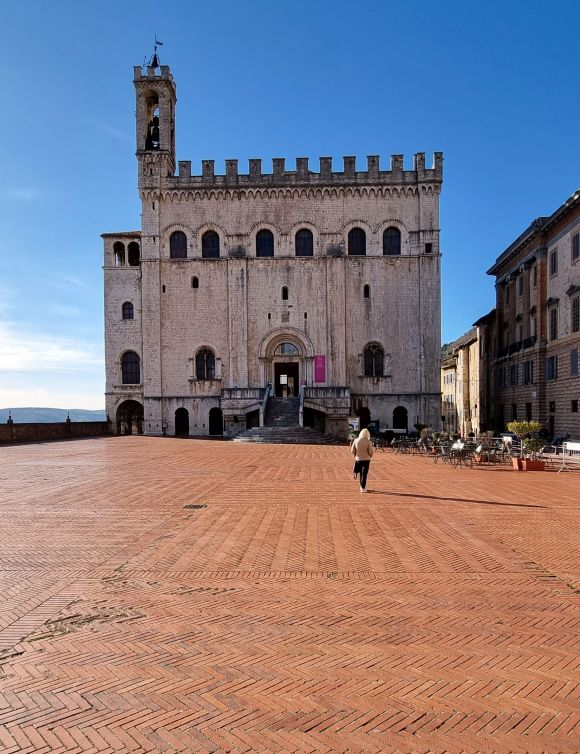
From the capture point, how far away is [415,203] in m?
37.9

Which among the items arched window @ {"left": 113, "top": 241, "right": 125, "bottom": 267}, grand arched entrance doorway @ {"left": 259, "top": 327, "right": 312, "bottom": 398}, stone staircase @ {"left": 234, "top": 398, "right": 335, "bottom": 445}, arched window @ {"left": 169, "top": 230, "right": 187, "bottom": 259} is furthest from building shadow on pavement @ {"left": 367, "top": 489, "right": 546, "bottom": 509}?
arched window @ {"left": 113, "top": 241, "right": 125, "bottom": 267}

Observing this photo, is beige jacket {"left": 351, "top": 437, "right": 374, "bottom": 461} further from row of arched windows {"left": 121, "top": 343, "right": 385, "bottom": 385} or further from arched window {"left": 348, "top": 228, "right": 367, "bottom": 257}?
arched window {"left": 348, "top": 228, "right": 367, "bottom": 257}

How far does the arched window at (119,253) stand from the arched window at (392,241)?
20.2 metres

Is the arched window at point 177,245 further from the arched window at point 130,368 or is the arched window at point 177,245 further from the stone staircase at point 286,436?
the stone staircase at point 286,436

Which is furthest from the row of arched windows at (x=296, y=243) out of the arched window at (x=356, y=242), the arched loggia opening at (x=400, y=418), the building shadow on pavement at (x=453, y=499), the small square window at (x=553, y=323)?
the building shadow on pavement at (x=453, y=499)

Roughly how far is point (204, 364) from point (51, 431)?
37.7ft

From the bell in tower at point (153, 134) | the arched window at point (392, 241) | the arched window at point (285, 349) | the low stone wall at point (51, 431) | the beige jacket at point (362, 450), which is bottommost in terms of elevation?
the low stone wall at point (51, 431)

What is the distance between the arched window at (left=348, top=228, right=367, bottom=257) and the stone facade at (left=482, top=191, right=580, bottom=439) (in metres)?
10.6

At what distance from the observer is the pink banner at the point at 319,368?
38.2 meters

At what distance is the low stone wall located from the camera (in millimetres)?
30469

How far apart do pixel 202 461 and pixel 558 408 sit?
845 inches

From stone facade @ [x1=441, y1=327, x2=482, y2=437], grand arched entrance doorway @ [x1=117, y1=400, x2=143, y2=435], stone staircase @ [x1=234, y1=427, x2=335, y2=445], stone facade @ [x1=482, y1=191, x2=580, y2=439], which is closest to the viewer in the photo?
stone facade @ [x1=482, y1=191, x2=580, y2=439]

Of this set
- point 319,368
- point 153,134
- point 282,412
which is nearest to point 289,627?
point 282,412

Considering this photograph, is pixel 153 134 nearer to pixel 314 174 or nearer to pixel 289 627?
pixel 314 174
